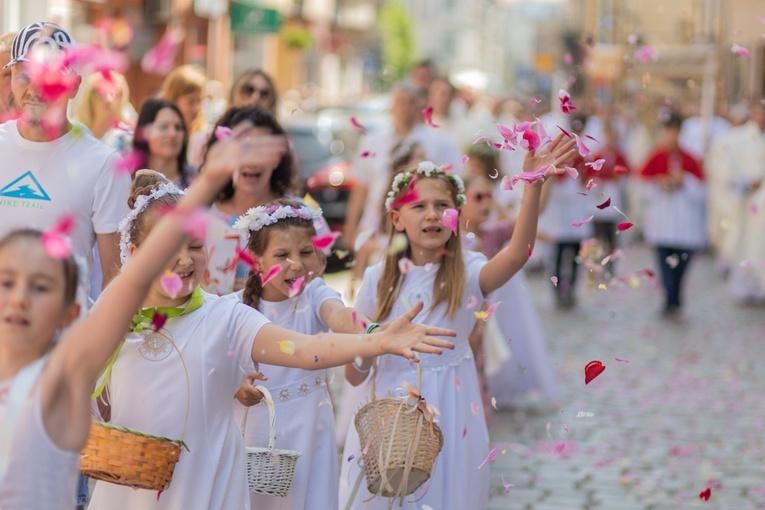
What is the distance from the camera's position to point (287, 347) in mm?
3740

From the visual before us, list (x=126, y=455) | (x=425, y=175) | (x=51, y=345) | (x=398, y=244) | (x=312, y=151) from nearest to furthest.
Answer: (x=51, y=345), (x=126, y=455), (x=398, y=244), (x=425, y=175), (x=312, y=151)

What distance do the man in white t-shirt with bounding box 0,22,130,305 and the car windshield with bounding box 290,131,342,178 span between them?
11.3 meters

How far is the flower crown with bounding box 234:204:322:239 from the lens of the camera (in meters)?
4.65

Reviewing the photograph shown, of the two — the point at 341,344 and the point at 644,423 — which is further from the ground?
the point at 644,423

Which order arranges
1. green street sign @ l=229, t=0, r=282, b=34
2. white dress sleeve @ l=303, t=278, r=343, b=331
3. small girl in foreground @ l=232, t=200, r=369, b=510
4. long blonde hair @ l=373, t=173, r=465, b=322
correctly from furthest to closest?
green street sign @ l=229, t=0, r=282, b=34 < long blonde hair @ l=373, t=173, r=465, b=322 < white dress sleeve @ l=303, t=278, r=343, b=331 < small girl in foreground @ l=232, t=200, r=369, b=510

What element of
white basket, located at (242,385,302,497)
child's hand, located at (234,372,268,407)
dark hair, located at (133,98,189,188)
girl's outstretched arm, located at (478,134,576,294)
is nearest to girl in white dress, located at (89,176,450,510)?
white basket, located at (242,385,302,497)

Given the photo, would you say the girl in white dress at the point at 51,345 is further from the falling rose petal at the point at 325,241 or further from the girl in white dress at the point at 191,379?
the falling rose petal at the point at 325,241

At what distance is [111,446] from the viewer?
349 cm

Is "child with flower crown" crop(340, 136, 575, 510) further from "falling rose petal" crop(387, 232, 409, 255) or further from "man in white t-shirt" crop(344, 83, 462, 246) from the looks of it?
"man in white t-shirt" crop(344, 83, 462, 246)

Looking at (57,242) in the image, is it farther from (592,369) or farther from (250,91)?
(250,91)

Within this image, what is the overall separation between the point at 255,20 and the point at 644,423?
13803mm

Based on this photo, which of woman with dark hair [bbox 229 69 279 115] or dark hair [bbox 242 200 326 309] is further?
woman with dark hair [bbox 229 69 279 115]

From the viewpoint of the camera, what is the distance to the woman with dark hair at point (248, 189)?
576 cm

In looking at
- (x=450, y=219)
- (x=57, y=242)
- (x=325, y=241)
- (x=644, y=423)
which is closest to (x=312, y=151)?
(x=644, y=423)
